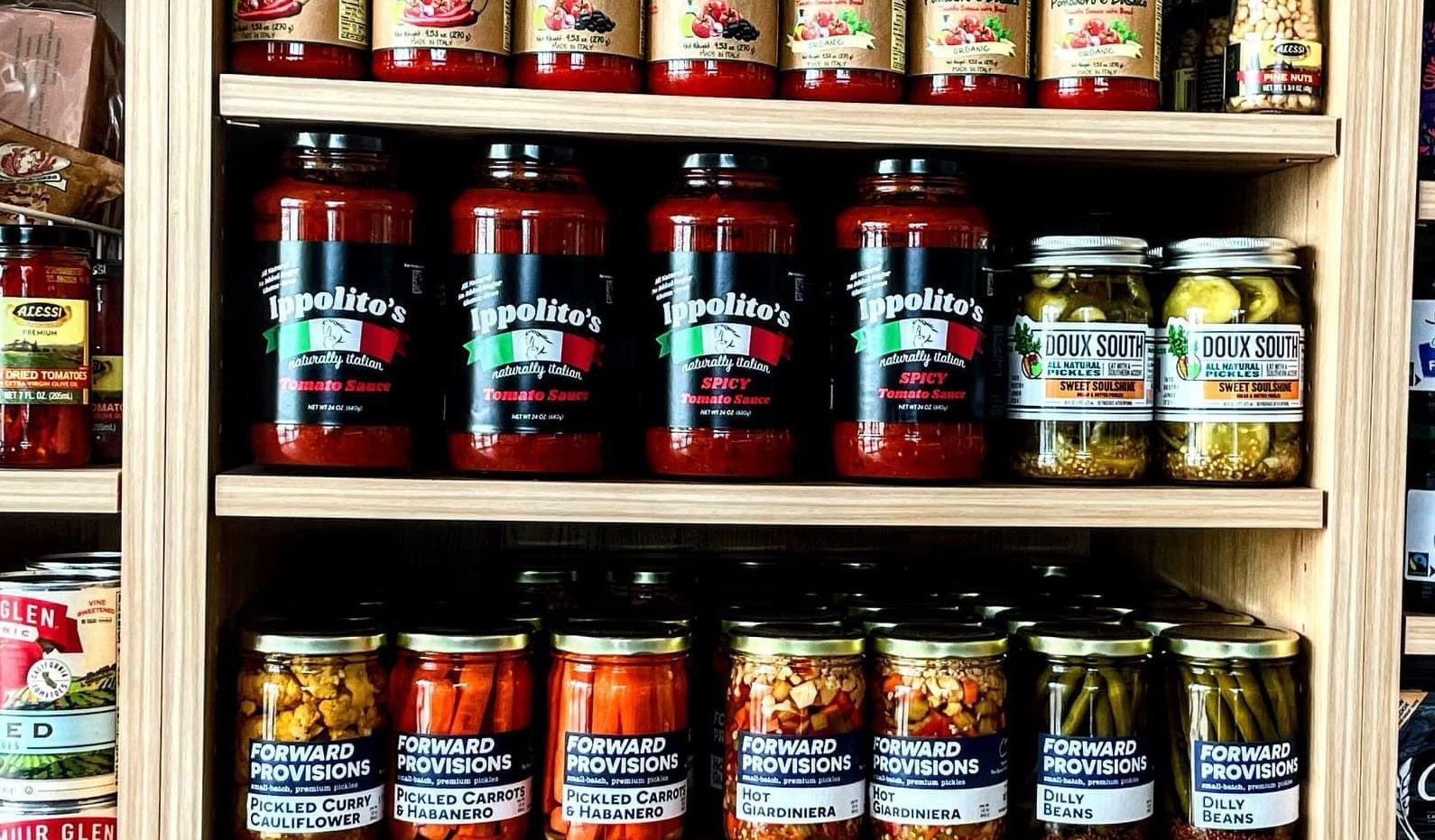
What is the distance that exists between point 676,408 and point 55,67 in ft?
2.15

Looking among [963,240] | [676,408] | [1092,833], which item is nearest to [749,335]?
[676,408]

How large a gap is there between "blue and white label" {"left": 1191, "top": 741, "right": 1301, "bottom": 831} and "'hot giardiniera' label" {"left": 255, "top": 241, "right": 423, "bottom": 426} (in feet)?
2.37

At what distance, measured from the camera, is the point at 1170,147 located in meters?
1.08

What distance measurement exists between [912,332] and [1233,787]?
17.8 inches

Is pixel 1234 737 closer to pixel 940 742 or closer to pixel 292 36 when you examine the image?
pixel 940 742

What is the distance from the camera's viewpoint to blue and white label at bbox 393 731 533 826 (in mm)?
1050

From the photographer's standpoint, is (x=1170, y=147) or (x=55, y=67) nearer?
(x=1170, y=147)

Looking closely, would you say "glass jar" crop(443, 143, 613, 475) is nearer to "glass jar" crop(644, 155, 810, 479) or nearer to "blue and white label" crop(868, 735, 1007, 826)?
"glass jar" crop(644, 155, 810, 479)

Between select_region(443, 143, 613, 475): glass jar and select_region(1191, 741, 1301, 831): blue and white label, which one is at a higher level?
select_region(443, 143, 613, 475): glass jar

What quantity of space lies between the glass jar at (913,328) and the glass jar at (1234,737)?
0.26 m

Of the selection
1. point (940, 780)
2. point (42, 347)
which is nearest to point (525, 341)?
point (42, 347)

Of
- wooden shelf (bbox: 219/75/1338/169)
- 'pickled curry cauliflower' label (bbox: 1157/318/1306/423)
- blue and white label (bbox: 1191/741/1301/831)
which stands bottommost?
blue and white label (bbox: 1191/741/1301/831)

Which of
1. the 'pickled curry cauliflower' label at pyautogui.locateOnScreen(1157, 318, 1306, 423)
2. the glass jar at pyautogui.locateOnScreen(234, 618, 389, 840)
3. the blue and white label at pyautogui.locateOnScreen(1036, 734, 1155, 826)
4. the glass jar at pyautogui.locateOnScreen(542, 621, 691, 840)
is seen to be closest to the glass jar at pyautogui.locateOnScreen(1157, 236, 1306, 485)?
the 'pickled curry cauliflower' label at pyautogui.locateOnScreen(1157, 318, 1306, 423)

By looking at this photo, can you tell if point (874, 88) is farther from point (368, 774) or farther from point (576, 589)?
point (368, 774)
